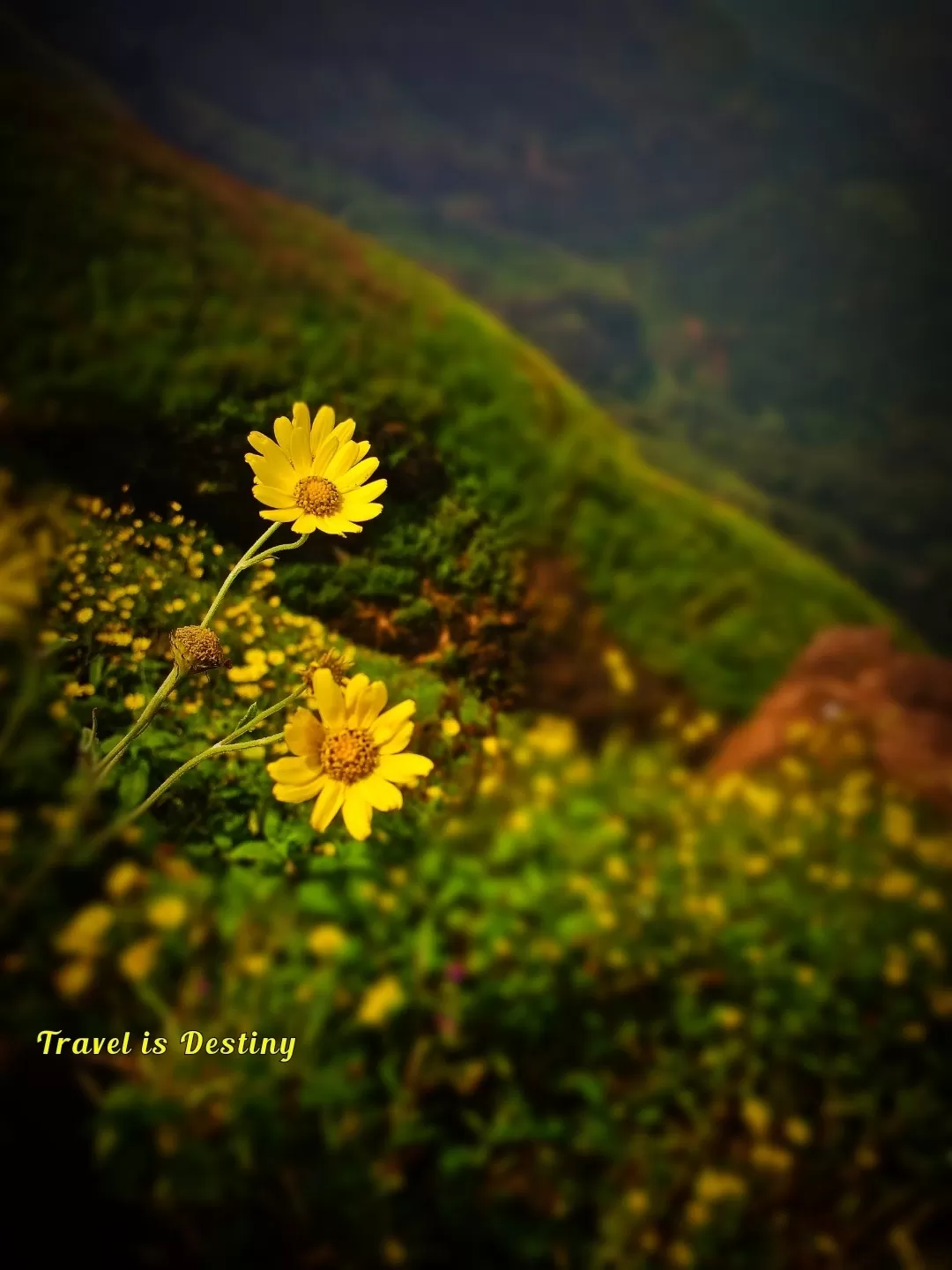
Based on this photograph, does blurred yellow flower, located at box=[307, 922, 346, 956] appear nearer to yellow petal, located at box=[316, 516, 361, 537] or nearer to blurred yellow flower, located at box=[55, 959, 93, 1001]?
blurred yellow flower, located at box=[55, 959, 93, 1001]

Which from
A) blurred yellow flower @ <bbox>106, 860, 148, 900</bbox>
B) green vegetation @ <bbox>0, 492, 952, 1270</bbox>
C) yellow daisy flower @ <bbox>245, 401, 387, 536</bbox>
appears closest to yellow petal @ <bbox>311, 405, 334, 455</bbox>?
yellow daisy flower @ <bbox>245, 401, 387, 536</bbox>

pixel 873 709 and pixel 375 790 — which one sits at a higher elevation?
pixel 873 709

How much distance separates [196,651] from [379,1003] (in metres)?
0.88

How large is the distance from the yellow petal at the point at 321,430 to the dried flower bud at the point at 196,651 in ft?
0.47

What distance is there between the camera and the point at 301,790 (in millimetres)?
366

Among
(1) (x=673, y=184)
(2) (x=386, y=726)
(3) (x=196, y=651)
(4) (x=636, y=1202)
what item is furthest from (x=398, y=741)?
(1) (x=673, y=184)

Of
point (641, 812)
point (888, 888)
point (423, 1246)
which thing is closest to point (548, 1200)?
point (423, 1246)

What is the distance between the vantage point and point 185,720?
0.43 meters

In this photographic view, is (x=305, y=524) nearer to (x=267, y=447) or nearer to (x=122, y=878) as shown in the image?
(x=267, y=447)

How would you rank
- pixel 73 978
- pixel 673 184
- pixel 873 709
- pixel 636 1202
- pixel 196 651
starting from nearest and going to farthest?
1. pixel 196 651
2. pixel 73 978
3. pixel 636 1202
4. pixel 873 709
5. pixel 673 184

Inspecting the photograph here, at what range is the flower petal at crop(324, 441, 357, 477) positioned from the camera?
16.4 inches

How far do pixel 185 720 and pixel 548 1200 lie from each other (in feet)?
3.85

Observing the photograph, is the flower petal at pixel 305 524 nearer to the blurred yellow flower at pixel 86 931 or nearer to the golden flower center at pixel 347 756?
the golden flower center at pixel 347 756

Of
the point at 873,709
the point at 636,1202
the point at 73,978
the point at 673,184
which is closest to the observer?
the point at 73,978
